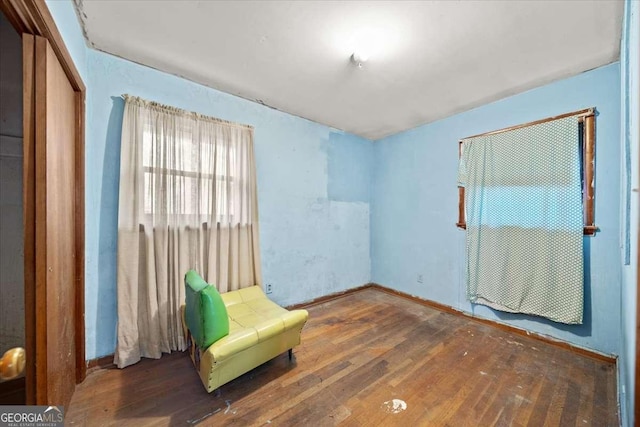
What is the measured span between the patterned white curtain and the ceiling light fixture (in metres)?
1.76

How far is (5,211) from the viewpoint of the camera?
1.46 m

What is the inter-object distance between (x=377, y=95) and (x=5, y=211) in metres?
3.17

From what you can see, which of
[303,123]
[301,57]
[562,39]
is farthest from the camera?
[303,123]

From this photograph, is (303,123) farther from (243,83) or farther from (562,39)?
(562,39)

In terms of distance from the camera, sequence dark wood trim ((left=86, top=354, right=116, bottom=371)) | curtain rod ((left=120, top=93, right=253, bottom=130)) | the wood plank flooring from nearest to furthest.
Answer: the wood plank flooring → dark wood trim ((left=86, top=354, right=116, bottom=371)) → curtain rod ((left=120, top=93, right=253, bottom=130))

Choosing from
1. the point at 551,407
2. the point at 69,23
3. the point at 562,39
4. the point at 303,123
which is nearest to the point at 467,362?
the point at 551,407

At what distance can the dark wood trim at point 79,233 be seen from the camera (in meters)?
1.64

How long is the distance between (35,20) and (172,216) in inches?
55.7

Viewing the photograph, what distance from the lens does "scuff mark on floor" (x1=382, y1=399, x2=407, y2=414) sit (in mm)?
1493

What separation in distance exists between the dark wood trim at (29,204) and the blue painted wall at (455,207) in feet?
11.9

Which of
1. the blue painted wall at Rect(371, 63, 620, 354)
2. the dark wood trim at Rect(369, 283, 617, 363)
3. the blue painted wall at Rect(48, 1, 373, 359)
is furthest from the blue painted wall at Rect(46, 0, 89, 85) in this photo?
the dark wood trim at Rect(369, 283, 617, 363)

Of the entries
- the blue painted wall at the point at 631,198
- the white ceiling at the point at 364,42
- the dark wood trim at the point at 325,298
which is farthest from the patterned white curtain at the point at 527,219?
the dark wood trim at the point at 325,298

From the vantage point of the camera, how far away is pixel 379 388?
66.3 inches

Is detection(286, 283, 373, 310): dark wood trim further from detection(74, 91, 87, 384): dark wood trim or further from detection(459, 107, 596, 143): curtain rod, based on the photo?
detection(459, 107, 596, 143): curtain rod
